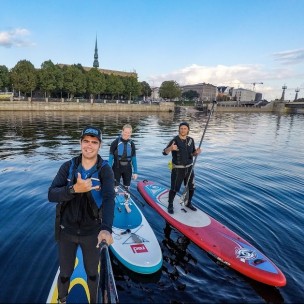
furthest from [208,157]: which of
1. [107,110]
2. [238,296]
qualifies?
[107,110]

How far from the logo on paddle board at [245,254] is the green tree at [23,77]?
2832 inches

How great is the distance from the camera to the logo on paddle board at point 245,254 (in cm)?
670

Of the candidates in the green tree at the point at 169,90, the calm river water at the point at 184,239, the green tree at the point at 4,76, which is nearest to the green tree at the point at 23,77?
the green tree at the point at 4,76

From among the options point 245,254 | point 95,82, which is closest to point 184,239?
point 245,254

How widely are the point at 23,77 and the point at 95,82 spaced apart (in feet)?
77.0

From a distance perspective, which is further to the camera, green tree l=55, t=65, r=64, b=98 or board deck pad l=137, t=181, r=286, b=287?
green tree l=55, t=65, r=64, b=98

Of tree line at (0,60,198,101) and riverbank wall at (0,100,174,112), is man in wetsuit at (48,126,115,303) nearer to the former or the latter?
riverbank wall at (0,100,174,112)

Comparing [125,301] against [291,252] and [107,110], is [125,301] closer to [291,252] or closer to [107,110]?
[291,252]

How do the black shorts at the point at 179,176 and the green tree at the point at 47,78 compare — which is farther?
the green tree at the point at 47,78

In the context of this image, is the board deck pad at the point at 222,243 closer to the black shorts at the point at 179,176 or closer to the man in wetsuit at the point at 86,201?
the black shorts at the point at 179,176

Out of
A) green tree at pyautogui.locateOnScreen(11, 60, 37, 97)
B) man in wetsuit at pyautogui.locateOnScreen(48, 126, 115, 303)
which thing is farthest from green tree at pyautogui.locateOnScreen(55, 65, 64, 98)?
man in wetsuit at pyautogui.locateOnScreen(48, 126, 115, 303)

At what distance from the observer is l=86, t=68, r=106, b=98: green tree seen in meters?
83.8

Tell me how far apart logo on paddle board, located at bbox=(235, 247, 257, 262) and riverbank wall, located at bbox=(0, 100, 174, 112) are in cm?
6078

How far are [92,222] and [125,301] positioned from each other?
8.32ft
